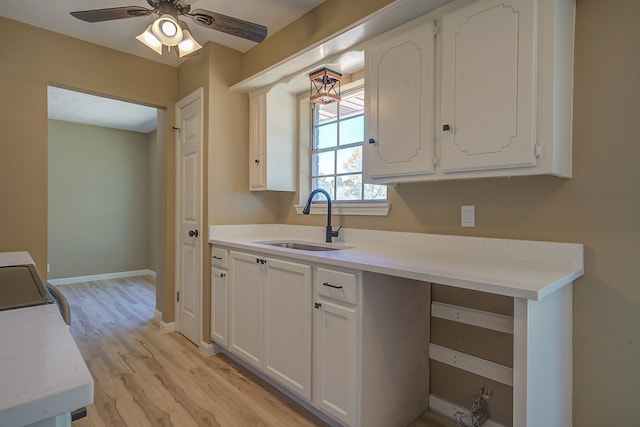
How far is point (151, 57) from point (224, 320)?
7.82 ft

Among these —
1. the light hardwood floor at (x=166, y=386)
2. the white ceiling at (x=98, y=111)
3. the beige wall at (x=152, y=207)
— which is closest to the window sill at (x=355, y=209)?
the light hardwood floor at (x=166, y=386)

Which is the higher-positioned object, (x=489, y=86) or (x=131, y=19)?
(x=131, y=19)

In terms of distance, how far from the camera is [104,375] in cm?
243

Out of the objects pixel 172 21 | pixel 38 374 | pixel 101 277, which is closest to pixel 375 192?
pixel 172 21

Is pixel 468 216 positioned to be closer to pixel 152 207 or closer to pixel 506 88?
pixel 506 88

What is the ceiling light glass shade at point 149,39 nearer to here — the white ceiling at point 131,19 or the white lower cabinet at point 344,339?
the white ceiling at point 131,19

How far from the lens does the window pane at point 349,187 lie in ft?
8.62

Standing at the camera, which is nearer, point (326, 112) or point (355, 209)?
point (355, 209)

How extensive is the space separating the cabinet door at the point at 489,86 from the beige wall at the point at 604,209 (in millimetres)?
299

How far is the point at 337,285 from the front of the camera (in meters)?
1.74

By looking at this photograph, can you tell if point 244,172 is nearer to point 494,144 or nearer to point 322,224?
point 322,224

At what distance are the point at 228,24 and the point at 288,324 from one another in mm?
1700

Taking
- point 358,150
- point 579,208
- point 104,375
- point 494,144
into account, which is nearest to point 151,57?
point 358,150

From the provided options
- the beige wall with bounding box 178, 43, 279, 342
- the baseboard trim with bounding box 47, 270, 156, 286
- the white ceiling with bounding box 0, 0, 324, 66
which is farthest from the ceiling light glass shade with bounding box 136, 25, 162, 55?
the baseboard trim with bounding box 47, 270, 156, 286
